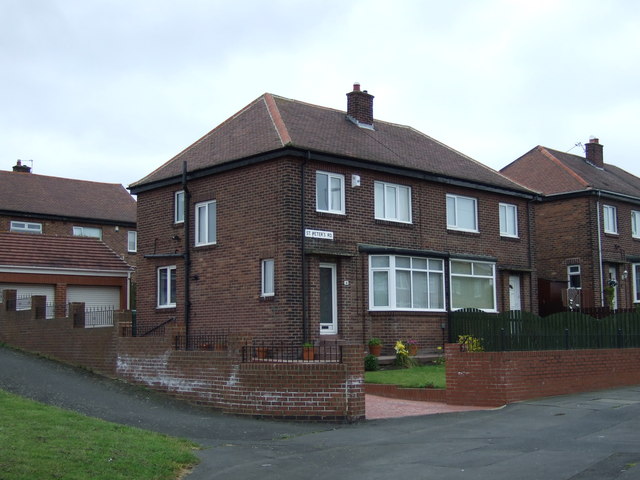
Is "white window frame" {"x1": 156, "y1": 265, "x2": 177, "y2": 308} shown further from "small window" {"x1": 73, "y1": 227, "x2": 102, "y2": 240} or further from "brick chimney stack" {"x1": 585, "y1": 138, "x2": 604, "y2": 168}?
"brick chimney stack" {"x1": 585, "y1": 138, "x2": 604, "y2": 168}

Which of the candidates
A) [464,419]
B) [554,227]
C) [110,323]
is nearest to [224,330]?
[110,323]

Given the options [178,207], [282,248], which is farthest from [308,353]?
[178,207]

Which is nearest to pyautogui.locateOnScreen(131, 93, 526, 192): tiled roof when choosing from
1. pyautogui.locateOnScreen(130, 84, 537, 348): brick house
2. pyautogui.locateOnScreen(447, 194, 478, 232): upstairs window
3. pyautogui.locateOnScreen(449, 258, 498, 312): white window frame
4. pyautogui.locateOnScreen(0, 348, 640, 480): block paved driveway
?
pyautogui.locateOnScreen(130, 84, 537, 348): brick house

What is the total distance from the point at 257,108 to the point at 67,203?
18.6 m

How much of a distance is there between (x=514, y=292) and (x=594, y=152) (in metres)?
13.8

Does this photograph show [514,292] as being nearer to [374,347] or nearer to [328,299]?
[374,347]

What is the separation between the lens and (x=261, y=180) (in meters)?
22.3

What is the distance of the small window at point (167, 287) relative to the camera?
2512 cm

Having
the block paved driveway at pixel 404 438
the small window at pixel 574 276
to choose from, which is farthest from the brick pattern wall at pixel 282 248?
the small window at pixel 574 276

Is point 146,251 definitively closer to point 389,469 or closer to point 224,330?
point 224,330

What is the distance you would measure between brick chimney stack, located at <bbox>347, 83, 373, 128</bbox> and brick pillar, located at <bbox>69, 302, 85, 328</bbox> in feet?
35.9

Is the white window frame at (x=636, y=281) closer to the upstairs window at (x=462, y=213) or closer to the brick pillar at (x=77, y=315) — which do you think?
the upstairs window at (x=462, y=213)

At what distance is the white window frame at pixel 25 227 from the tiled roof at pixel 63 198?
596 mm

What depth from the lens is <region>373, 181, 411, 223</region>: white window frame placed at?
78.6 feet
